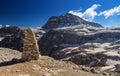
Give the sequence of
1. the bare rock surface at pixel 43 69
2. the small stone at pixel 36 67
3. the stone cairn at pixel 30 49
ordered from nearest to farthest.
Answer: the bare rock surface at pixel 43 69
the small stone at pixel 36 67
the stone cairn at pixel 30 49

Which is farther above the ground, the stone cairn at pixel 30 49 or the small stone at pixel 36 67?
the stone cairn at pixel 30 49

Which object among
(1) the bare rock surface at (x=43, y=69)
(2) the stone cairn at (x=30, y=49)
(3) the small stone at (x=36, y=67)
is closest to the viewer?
(1) the bare rock surface at (x=43, y=69)

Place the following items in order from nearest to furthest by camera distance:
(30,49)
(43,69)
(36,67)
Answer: (43,69), (36,67), (30,49)

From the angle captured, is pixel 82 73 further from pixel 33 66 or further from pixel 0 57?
pixel 0 57

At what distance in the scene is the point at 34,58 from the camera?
Answer: 139 feet

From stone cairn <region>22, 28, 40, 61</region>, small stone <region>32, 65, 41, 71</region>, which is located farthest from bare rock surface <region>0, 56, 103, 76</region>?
stone cairn <region>22, 28, 40, 61</region>

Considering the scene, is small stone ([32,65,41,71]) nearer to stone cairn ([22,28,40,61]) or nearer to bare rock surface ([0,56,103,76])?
bare rock surface ([0,56,103,76])

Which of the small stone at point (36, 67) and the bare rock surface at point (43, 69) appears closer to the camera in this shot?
the bare rock surface at point (43, 69)

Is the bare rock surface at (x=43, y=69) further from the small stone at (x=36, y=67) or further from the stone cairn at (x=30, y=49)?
the stone cairn at (x=30, y=49)

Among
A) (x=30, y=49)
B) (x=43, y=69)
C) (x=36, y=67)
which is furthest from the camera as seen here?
(x=30, y=49)

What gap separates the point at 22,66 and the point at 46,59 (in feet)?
18.4

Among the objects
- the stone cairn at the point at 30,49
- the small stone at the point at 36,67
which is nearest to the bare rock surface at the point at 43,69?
the small stone at the point at 36,67

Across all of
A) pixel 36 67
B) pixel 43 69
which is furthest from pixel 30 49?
pixel 43 69

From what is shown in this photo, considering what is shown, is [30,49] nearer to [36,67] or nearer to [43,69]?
[36,67]
